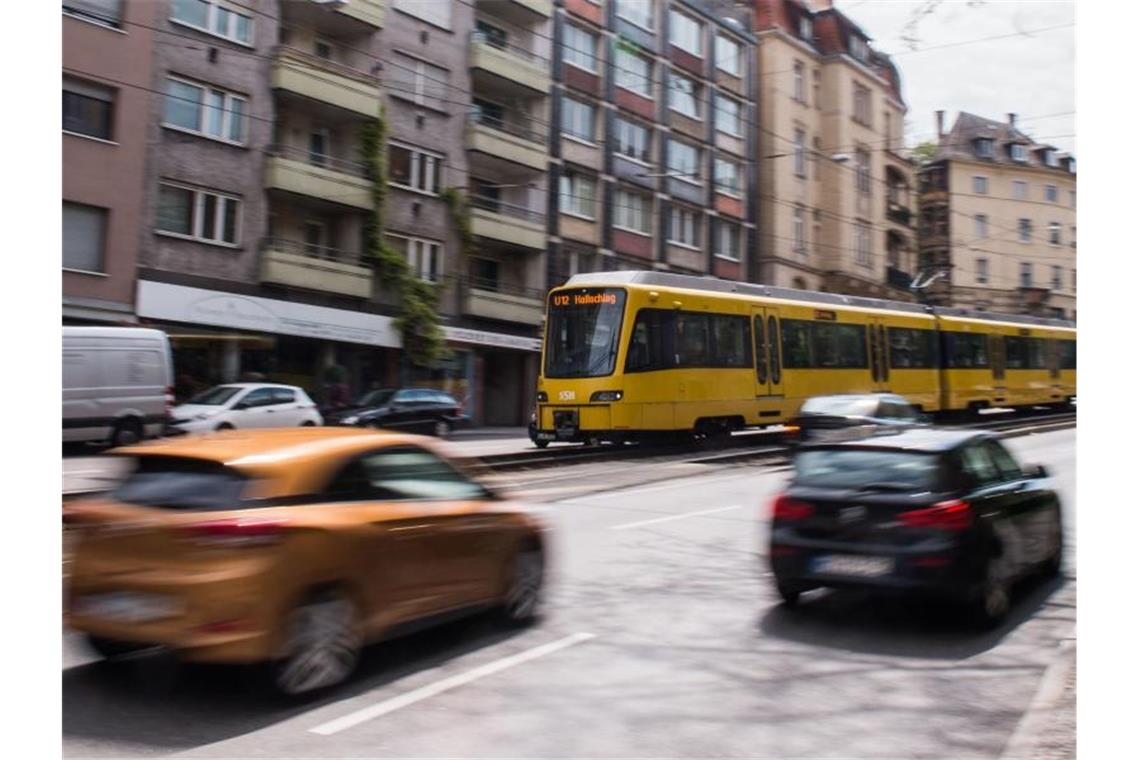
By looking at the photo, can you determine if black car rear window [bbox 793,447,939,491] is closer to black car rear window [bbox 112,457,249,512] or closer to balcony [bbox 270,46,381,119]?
black car rear window [bbox 112,457,249,512]

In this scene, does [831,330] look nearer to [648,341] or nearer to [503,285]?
[648,341]

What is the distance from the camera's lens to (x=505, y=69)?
35.8m

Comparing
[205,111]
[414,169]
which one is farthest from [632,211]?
[205,111]

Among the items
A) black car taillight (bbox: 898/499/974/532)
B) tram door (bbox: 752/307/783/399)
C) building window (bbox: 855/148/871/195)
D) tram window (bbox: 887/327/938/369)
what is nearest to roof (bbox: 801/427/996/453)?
black car taillight (bbox: 898/499/974/532)

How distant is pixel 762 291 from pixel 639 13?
18.7m

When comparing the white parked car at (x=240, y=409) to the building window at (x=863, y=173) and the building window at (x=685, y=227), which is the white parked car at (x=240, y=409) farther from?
the building window at (x=863, y=173)

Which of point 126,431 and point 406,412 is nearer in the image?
point 126,431

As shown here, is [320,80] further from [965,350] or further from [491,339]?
[965,350]

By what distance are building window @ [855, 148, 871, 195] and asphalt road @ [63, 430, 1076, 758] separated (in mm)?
34270

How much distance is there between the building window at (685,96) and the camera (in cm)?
4281

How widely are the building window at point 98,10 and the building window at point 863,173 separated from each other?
2673cm

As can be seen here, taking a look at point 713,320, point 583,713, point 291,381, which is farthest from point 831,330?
point 583,713

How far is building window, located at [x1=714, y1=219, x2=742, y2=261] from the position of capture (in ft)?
155

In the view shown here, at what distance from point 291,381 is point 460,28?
12.9 metres
